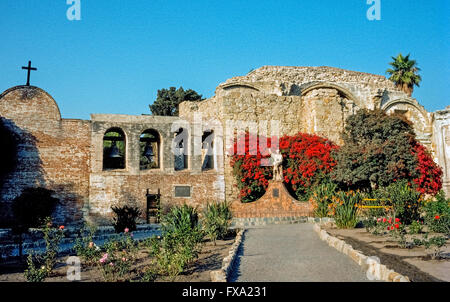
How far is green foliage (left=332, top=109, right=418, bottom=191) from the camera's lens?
17.0 metres

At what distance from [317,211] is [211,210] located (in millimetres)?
4925

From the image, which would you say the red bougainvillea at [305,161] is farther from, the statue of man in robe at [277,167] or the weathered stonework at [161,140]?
the statue of man in robe at [277,167]

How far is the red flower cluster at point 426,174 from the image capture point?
17453 millimetres

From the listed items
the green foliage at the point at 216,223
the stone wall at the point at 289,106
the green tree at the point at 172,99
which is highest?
the green tree at the point at 172,99

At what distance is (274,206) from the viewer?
16.5 metres

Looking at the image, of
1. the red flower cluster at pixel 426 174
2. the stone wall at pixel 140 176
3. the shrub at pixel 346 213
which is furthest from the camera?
the red flower cluster at pixel 426 174

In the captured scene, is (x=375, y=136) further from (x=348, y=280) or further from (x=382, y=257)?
(x=348, y=280)

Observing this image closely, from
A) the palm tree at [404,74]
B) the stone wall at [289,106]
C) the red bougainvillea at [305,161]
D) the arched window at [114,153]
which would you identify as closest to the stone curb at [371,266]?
the stone wall at [289,106]

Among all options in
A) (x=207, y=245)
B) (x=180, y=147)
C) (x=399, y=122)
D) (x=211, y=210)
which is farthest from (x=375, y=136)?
(x=180, y=147)

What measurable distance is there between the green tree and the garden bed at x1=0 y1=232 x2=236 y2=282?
29133 mm

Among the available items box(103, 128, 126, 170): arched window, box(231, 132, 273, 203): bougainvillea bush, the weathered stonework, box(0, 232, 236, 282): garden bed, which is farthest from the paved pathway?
box(103, 128, 126, 170): arched window

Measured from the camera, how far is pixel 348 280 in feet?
20.9

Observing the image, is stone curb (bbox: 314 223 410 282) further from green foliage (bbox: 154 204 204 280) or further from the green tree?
the green tree

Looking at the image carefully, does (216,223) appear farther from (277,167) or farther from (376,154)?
(376,154)
